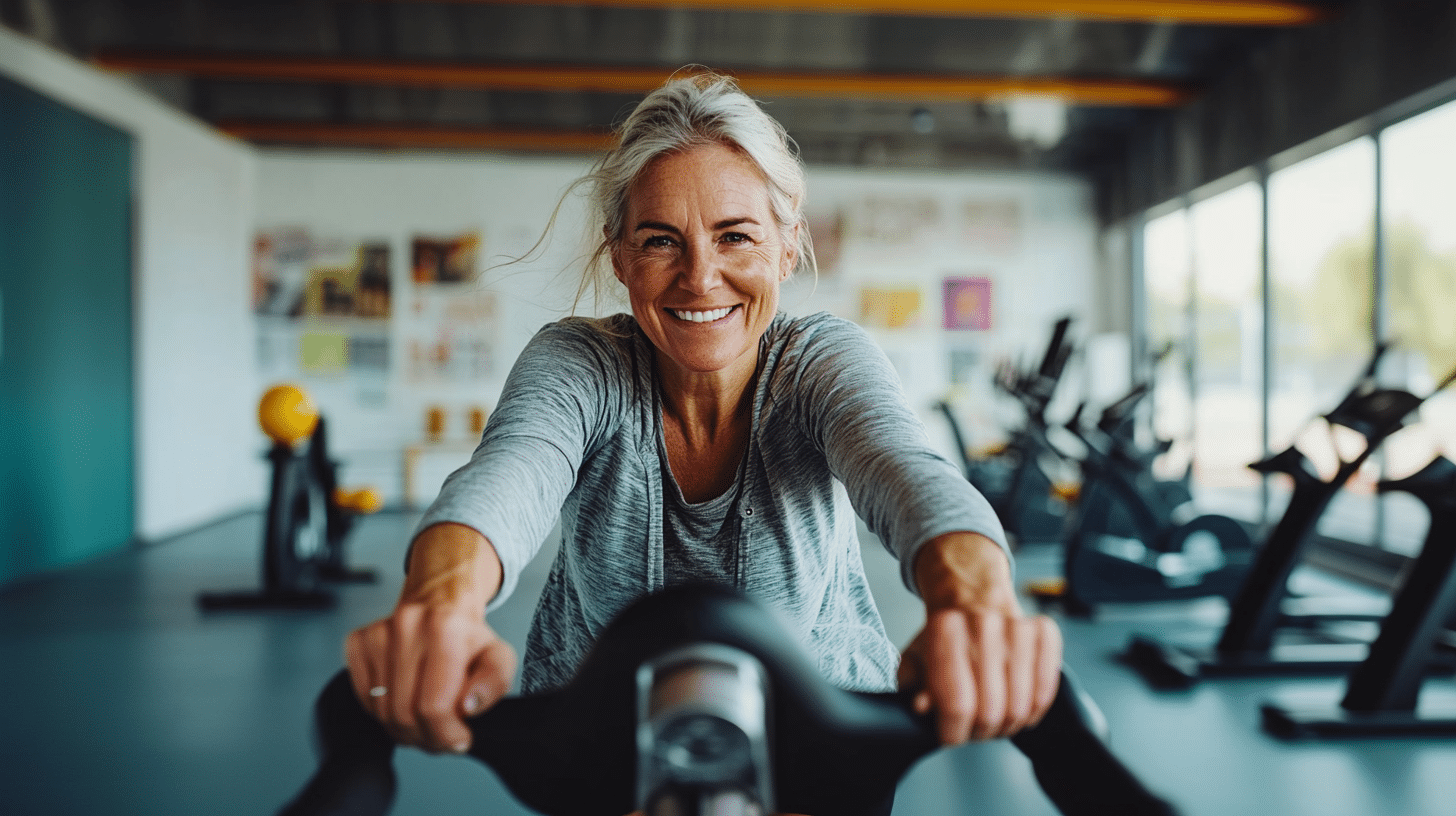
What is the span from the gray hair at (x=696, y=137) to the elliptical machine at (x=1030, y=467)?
3.51 meters

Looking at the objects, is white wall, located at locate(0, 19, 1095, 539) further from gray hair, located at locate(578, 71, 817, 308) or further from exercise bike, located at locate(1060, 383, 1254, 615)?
gray hair, located at locate(578, 71, 817, 308)

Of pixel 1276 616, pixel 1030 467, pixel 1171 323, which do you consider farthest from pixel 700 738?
pixel 1171 323

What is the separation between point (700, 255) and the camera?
97cm

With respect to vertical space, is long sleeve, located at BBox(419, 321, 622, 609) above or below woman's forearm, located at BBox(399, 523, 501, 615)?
above

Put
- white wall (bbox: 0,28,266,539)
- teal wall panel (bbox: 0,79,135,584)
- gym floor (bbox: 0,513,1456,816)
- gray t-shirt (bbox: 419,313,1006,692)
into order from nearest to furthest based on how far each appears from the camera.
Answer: gray t-shirt (bbox: 419,313,1006,692) < gym floor (bbox: 0,513,1456,816) < teal wall panel (bbox: 0,79,135,584) < white wall (bbox: 0,28,266,539)

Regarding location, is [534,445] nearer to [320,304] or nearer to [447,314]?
[447,314]

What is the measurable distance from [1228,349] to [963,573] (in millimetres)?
6406

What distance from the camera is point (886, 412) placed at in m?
0.93

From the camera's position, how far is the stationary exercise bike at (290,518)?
4250 mm

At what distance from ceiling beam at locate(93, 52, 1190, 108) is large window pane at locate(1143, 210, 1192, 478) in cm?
126

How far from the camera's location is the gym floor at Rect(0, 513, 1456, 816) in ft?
7.56

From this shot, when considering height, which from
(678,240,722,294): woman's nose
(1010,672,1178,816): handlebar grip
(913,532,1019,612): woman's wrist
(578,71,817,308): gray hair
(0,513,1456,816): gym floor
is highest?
(578,71,817,308): gray hair

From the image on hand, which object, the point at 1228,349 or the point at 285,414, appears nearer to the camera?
the point at 285,414

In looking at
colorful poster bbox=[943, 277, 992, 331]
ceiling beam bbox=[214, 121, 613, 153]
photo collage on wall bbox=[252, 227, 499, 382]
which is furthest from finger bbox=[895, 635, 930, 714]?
colorful poster bbox=[943, 277, 992, 331]
